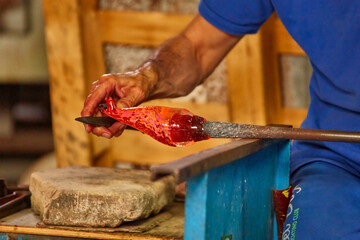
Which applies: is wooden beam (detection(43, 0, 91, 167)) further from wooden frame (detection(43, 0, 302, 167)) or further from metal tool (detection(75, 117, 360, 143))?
metal tool (detection(75, 117, 360, 143))

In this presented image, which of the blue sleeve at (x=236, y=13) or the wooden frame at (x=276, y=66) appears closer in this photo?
the blue sleeve at (x=236, y=13)

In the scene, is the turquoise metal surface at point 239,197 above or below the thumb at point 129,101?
below

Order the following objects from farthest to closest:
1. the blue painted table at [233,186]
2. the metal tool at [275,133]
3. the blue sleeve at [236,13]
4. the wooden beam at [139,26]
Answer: the wooden beam at [139,26], the blue sleeve at [236,13], the metal tool at [275,133], the blue painted table at [233,186]

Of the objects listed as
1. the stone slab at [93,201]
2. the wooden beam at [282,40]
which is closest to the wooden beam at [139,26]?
the wooden beam at [282,40]

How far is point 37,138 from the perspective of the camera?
155 inches

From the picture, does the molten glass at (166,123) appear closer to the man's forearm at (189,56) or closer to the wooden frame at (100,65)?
the man's forearm at (189,56)

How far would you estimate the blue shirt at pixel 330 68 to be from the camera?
167 centimetres

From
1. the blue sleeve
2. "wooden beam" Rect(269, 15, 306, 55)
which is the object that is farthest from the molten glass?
"wooden beam" Rect(269, 15, 306, 55)

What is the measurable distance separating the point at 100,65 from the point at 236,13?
1.36 m

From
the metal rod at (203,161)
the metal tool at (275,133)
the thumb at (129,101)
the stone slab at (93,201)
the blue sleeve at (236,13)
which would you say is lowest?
the stone slab at (93,201)

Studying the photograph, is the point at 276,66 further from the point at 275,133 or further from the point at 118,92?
the point at 275,133

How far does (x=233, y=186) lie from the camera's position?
1.40 m

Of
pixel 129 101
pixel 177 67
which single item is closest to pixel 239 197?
pixel 129 101

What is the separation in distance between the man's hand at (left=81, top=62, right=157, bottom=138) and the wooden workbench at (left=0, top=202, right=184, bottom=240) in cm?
26
